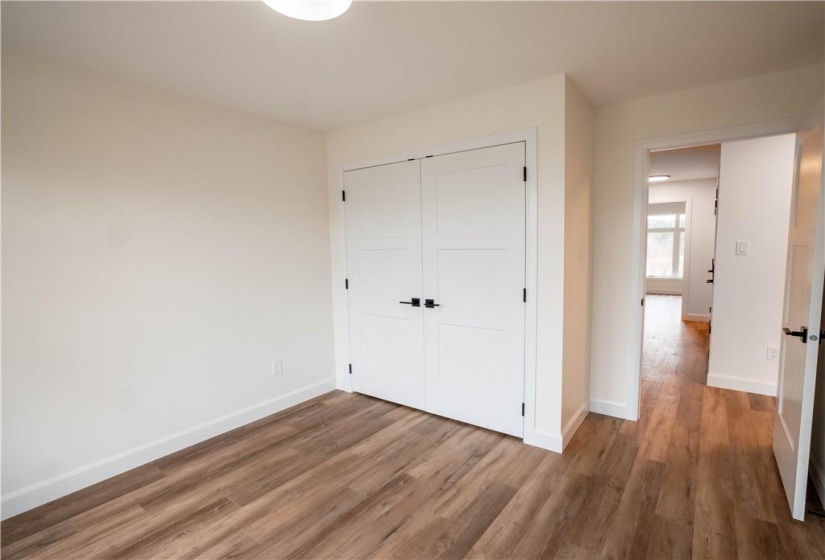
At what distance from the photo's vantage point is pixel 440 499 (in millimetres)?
2264

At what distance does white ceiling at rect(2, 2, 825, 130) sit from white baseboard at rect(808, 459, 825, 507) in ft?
7.60

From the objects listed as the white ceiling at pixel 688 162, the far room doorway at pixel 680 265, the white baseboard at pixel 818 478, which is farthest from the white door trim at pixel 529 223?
the white ceiling at pixel 688 162

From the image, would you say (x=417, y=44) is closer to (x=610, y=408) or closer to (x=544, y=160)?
(x=544, y=160)

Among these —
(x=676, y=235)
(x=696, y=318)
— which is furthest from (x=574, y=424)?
(x=676, y=235)

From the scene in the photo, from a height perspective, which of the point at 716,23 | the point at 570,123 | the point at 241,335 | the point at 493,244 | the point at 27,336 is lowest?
the point at 241,335

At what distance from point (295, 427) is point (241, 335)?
852 millimetres

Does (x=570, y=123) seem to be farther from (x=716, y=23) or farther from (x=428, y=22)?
(x=428, y=22)

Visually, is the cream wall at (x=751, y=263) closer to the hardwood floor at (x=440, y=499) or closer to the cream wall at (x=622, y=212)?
the hardwood floor at (x=440, y=499)

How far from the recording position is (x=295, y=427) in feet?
10.5

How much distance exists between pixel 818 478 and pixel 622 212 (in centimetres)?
195

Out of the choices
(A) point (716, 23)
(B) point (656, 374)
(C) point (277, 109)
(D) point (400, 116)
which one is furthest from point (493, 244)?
(B) point (656, 374)

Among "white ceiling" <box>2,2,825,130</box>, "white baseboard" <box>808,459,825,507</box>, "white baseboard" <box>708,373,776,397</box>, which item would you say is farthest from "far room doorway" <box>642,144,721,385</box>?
"white ceiling" <box>2,2,825,130</box>

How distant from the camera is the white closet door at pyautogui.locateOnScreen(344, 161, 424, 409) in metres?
3.33

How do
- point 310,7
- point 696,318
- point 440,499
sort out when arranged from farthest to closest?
point 696,318 → point 440,499 → point 310,7
